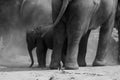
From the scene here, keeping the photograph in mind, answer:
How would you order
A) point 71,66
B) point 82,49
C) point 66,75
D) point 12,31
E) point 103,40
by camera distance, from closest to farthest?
1. point 66,75
2. point 71,66
3. point 103,40
4. point 82,49
5. point 12,31

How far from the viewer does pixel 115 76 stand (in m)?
5.69

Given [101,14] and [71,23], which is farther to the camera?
[101,14]

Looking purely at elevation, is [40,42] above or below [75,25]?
below

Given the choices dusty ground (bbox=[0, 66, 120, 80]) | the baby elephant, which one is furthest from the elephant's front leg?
the baby elephant

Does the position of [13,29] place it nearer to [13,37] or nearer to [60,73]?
[13,37]

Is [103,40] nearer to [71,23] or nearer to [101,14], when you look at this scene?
[101,14]

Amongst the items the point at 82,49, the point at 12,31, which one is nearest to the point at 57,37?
the point at 82,49

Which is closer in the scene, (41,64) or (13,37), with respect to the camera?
(41,64)

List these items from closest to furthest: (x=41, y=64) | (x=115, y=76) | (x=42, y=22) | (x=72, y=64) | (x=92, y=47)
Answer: (x=115, y=76) < (x=72, y=64) < (x=41, y=64) < (x=42, y=22) < (x=92, y=47)

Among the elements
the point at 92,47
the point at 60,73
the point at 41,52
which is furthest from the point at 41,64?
the point at 92,47

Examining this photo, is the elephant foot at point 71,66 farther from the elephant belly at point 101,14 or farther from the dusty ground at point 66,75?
the elephant belly at point 101,14

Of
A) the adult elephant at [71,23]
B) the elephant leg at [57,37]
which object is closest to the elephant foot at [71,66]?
the adult elephant at [71,23]

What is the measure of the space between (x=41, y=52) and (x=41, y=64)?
0.25 meters

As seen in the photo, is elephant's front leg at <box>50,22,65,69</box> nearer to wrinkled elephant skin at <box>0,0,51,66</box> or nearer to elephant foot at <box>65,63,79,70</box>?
elephant foot at <box>65,63,79,70</box>
